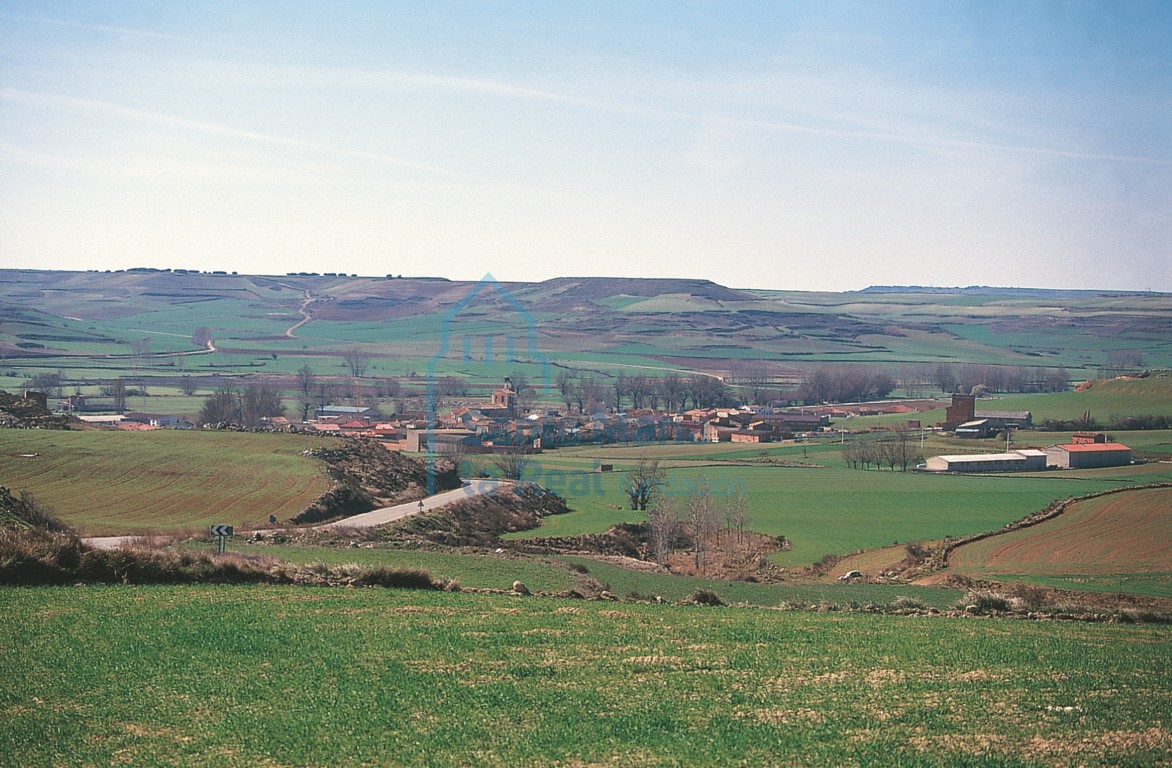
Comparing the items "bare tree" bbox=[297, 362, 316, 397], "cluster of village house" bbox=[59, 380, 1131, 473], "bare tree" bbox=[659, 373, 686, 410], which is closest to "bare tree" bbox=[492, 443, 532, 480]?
"cluster of village house" bbox=[59, 380, 1131, 473]

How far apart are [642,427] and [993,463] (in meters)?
32.2

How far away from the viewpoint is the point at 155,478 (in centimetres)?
3869

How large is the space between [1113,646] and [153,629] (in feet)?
37.0

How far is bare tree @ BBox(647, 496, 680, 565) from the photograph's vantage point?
126 ft

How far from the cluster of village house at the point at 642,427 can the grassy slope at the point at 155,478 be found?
1877cm

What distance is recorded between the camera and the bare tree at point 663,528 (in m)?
38.4

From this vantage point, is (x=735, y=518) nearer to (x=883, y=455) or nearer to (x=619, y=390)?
(x=883, y=455)

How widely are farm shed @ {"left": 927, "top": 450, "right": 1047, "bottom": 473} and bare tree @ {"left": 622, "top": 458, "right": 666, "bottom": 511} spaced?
1990 cm

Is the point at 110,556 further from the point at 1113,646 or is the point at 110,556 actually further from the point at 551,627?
the point at 1113,646

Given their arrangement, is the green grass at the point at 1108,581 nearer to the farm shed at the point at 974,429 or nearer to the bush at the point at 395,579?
the bush at the point at 395,579

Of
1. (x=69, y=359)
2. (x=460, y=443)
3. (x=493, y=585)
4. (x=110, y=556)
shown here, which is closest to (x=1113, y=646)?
(x=493, y=585)

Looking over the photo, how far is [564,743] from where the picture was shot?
8.23 metres

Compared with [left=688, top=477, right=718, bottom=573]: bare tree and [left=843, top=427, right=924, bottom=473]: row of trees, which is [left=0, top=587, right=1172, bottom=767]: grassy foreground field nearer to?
[left=688, top=477, right=718, bottom=573]: bare tree

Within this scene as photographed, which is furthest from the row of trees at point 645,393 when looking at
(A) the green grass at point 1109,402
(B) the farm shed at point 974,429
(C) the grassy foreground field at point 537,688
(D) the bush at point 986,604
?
(C) the grassy foreground field at point 537,688
